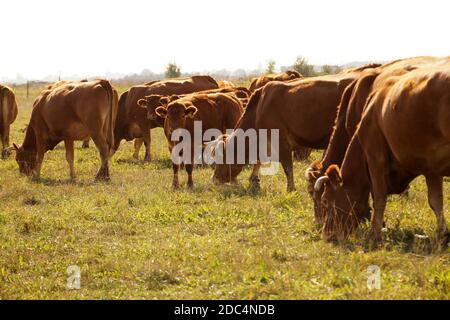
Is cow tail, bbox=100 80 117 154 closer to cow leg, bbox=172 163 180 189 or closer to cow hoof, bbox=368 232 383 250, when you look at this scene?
cow leg, bbox=172 163 180 189

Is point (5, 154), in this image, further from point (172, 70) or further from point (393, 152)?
point (172, 70)

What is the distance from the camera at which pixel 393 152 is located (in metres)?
7.46

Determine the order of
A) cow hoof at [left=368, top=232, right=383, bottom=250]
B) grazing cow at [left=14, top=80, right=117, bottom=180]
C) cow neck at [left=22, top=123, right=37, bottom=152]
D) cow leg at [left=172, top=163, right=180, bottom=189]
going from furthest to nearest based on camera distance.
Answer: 1. cow neck at [left=22, top=123, right=37, bottom=152]
2. grazing cow at [left=14, top=80, right=117, bottom=180]
3. cow leg at [left=172, top=163, right=180, bottom=189]
4. cow hoof at [left=368, top=232, right=383, bottom=250]

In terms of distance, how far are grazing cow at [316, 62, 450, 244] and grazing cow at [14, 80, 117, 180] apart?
6.68m

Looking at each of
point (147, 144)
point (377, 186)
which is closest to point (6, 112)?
point (147, 144)

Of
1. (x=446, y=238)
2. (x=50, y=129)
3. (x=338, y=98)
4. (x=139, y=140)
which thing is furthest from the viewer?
(x=139, y=140)

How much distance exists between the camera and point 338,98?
35.5 ft

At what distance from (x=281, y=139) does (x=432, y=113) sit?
205 inches

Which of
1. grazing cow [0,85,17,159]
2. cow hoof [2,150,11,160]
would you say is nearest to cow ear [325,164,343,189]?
cow hoof [2,150,11,160]

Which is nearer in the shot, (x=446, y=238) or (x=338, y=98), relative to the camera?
(x=446, y=238)

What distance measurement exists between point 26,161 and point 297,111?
659 cm

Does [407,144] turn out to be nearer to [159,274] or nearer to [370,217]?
[370,217]

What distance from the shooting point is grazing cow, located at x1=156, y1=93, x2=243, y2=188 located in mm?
12914

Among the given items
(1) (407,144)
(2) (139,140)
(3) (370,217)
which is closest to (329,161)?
(3) (370,217)
